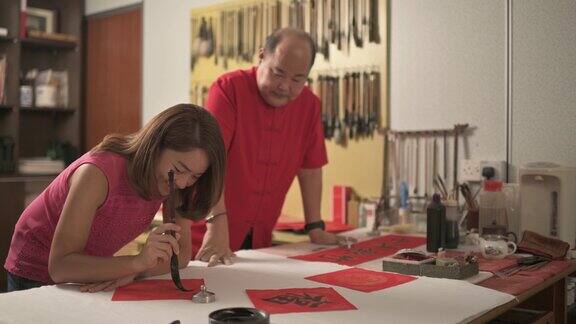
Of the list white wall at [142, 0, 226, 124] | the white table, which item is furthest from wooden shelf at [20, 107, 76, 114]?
the white table

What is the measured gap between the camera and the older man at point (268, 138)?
212cm

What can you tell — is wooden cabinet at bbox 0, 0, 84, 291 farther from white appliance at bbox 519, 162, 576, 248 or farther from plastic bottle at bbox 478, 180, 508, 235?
white appliance at bbox 519, 162, 576, 248

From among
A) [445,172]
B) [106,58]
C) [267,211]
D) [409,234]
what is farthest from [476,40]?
[106,58]

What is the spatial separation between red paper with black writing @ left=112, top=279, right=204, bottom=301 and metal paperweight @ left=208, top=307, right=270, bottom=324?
28 cm

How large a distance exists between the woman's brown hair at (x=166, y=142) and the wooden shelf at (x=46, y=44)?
289cm

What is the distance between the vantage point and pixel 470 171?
2604 millimetres

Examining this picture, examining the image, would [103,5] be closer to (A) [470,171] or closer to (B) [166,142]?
(A) [470,171]

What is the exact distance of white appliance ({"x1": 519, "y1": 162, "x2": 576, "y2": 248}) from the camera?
2.20m

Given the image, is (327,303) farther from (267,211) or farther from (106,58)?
(106,58)

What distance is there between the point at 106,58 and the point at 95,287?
3.21m

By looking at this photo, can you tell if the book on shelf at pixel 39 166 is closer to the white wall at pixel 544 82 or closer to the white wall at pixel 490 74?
the white wall at pixel 490 74

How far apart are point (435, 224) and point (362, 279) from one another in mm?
557

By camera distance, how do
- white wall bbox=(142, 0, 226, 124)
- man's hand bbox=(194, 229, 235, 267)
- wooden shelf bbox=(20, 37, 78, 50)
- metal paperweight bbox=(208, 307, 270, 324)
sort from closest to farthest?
metal paperweight bbox=(208, 307, 270, 324)
man's hand bbox=(194, 229, 235, 267)
white wall bbox=(142, 0, 226, 124)
wooden shelf bbox=(20, 37, 78, 50)

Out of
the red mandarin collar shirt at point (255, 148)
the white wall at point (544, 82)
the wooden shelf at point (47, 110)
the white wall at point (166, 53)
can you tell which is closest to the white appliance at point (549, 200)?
the white wall at point (544, 82)
